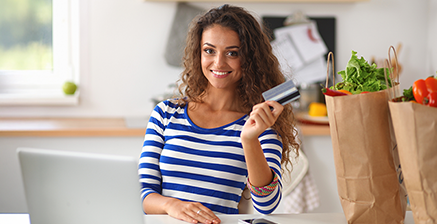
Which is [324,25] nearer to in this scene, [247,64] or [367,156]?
[247,64]

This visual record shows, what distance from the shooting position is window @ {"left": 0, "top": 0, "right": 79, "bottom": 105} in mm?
2266

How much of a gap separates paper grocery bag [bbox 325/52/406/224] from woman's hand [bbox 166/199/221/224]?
30 cm

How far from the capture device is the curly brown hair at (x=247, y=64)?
46.9 inches

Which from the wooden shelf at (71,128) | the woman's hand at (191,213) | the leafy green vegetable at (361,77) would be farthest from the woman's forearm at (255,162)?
the wooden shelf at (71,128)

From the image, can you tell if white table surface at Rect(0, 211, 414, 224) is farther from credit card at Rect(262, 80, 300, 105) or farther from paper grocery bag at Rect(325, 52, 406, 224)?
credit card at Rect(262, 80, 300, 105)

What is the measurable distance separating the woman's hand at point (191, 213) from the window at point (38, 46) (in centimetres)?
149

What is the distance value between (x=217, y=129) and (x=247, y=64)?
0.22 m

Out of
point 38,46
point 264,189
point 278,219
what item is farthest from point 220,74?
point 38,46

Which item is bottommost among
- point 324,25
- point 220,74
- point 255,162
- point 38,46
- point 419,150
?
point 255,162

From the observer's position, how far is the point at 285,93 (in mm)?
834

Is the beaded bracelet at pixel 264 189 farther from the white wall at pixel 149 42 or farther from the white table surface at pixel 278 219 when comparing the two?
the white wall at pixel 149 42

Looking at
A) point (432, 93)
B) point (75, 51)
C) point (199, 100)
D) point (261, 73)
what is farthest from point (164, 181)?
point (75, 51)

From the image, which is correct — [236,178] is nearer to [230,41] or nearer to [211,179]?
[211,179]

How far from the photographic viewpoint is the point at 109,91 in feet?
7.49
